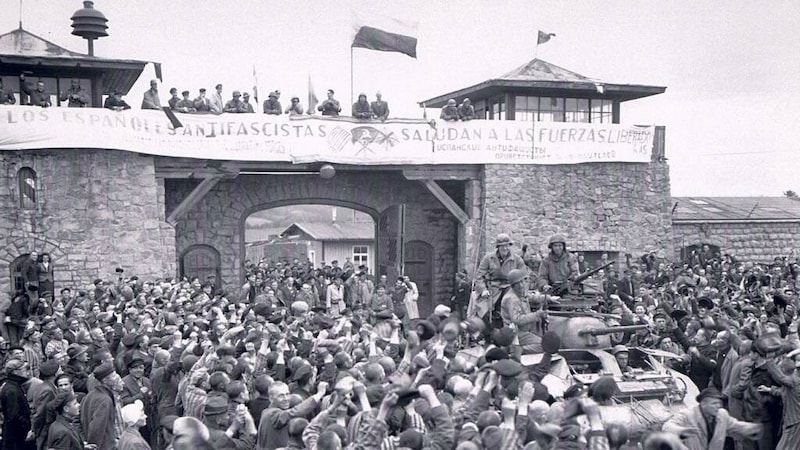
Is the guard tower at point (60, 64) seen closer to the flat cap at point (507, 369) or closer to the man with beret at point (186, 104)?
the man with beret at point (186, 104)

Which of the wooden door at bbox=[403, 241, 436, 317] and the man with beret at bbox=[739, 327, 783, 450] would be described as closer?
the man with beret at bbox=[739, 327, 783, 450]

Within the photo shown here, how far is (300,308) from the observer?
11500 millimetres

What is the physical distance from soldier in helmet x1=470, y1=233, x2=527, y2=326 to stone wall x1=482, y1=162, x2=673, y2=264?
9162 millimetres

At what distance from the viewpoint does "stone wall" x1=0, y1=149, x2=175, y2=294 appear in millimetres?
17969

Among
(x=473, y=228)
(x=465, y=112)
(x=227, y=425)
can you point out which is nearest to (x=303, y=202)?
(x=473, y=228)

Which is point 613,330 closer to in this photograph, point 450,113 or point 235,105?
point 450,113

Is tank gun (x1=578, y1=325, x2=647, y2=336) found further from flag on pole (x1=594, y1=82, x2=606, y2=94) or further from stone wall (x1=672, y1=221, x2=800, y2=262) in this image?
stone wall (x1=672, y1=221, x2=800, y2=262)

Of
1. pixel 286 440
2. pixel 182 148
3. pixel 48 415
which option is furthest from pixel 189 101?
pixel 286 440

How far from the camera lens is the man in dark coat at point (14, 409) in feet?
29.5

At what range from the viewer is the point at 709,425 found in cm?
684

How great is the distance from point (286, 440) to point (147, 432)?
3.76 meters

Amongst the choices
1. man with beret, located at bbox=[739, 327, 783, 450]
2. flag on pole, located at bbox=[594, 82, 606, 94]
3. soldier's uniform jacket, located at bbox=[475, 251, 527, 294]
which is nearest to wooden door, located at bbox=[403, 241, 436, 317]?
flag on pole, located at bbox=[594, 82, 606, 94]

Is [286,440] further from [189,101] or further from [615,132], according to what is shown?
[615,132]

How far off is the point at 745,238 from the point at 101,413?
22.7m
